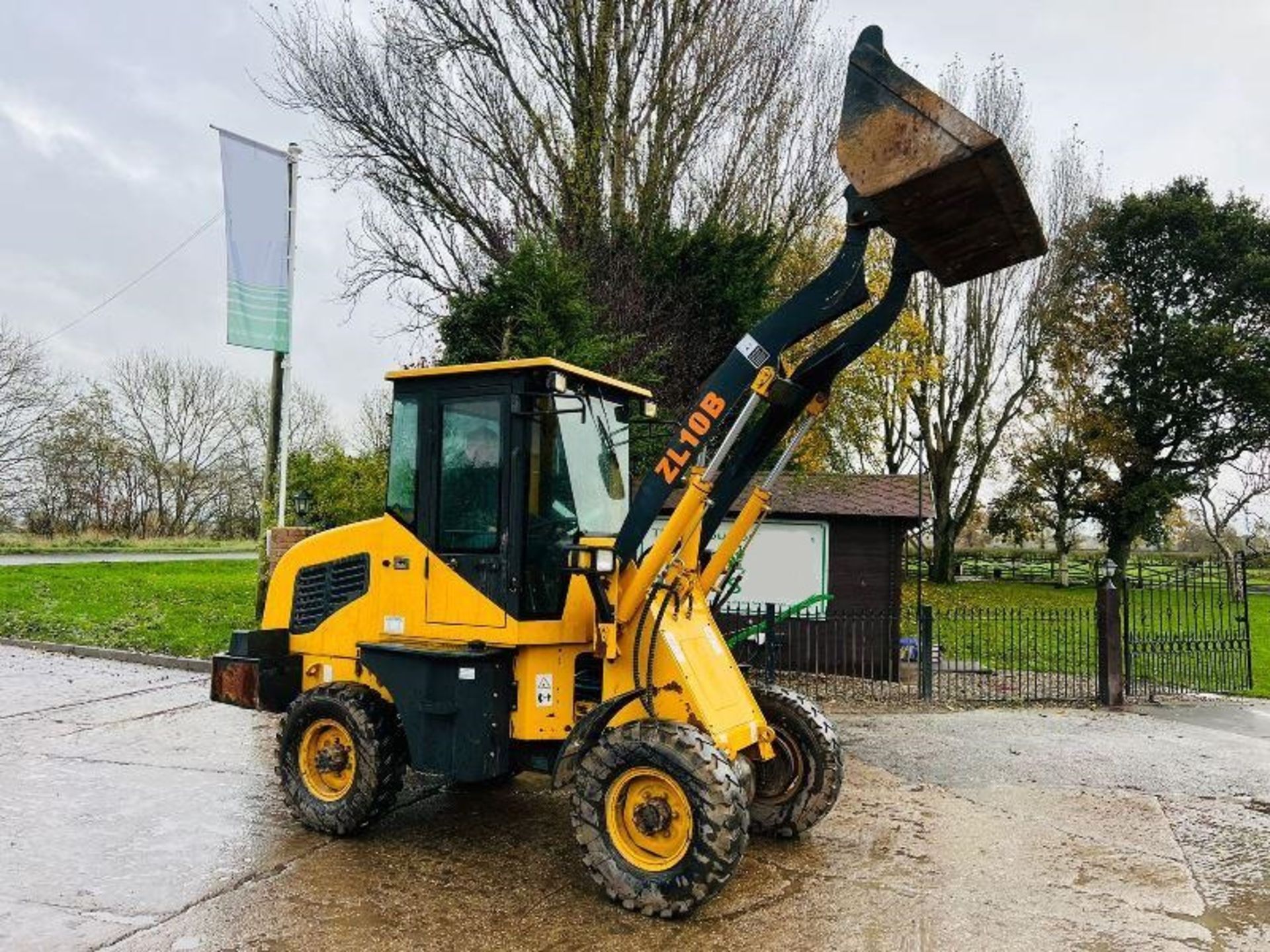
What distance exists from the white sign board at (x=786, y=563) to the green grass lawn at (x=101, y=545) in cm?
2665

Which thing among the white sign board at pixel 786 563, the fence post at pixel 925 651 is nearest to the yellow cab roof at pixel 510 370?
the fence post at pixel 925 651

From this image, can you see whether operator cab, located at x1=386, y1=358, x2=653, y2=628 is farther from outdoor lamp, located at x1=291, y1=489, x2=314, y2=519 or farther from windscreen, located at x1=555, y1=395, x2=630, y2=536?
outdoor lamp, located at x1=291, y1=489, x2=314, y2=519

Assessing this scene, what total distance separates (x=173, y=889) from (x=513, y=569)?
2.32 meters

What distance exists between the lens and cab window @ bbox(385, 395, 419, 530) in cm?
567

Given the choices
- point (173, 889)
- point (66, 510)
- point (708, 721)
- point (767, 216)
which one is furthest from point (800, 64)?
point (66, 510)

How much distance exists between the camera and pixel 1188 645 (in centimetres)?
1198

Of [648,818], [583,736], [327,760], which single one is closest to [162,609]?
[327,760]

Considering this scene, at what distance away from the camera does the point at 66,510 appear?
1510 inches

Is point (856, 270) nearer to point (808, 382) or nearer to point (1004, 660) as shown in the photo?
point (808, 382)

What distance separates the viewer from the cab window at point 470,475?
5.37m

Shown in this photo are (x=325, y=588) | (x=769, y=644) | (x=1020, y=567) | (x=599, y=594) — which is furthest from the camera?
(x=1020, y=567)

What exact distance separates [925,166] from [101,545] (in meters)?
36.2

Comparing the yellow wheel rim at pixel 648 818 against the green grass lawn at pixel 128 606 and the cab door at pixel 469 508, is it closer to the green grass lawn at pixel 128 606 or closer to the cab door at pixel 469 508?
the cab door at pixel 469 508

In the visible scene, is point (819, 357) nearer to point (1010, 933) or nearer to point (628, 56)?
point (1010, 933)
